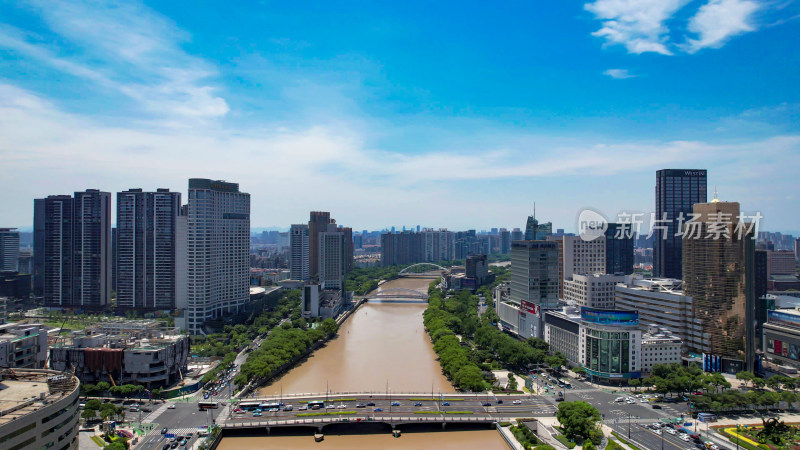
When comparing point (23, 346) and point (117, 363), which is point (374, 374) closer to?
point (117, 363)

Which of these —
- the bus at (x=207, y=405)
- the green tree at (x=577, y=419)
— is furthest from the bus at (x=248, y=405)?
the green tree at (x=577, y=419)

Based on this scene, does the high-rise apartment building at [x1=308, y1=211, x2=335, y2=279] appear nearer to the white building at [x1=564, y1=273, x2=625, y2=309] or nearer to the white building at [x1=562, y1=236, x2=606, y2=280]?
the white building at [x1=562, y1=236, x2=606, y2=280]

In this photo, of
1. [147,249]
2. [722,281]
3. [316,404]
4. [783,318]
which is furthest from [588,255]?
[147,249]

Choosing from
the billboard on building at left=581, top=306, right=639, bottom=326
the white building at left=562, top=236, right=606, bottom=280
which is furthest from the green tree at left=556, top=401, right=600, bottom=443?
the white building at left=562, top=236, right=606, bottom=280

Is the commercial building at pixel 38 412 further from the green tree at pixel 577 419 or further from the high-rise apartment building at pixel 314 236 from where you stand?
the high-rise apartment building at pixel 314 236

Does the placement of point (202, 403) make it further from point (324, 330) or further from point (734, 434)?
point (734, 434)

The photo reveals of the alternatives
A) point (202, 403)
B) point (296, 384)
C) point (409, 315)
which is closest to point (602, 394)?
point (296, 384)
